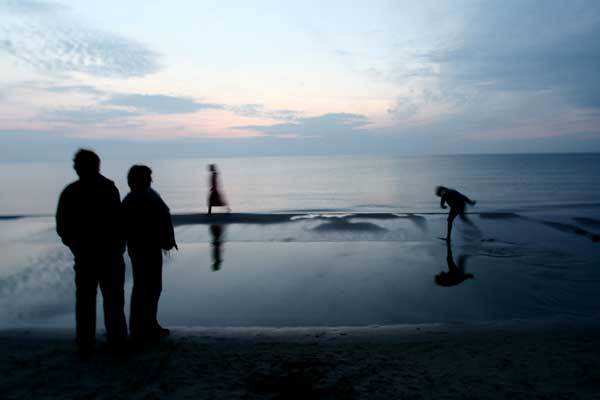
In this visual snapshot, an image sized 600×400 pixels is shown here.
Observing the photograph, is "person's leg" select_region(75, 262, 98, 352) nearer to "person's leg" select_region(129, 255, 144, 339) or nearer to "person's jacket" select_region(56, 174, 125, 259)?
"person's jacket" select_region(56, 174, 125, 259)

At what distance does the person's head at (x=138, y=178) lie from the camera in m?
4.51

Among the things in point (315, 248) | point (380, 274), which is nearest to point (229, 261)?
point (315, 248)

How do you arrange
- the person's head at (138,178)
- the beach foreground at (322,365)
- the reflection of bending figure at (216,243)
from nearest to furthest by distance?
the beach foreground at (322,365) < the person's head at (138,178) < the reflection of bending figure at (216,243)

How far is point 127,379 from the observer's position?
12.5ft

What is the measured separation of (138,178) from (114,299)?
1.51 meters

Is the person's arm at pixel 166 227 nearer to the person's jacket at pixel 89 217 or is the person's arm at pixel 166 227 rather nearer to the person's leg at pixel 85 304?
the person's jacket at pixel 89 217

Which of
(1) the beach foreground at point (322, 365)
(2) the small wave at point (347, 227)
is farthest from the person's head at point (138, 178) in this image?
(2) the small wave at point (347, 227)

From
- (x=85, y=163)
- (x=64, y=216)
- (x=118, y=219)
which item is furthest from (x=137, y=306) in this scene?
(x=85, y=163)

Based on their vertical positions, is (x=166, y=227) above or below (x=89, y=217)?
below

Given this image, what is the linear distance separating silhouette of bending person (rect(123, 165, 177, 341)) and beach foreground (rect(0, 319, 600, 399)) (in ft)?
1.39

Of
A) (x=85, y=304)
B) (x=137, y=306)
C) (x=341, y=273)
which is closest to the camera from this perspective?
(x=85, y=304)

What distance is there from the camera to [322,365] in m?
4.16

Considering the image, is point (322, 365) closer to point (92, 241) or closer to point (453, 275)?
point (92, 241)

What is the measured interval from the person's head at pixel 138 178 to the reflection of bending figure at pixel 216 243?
16.0 ft
